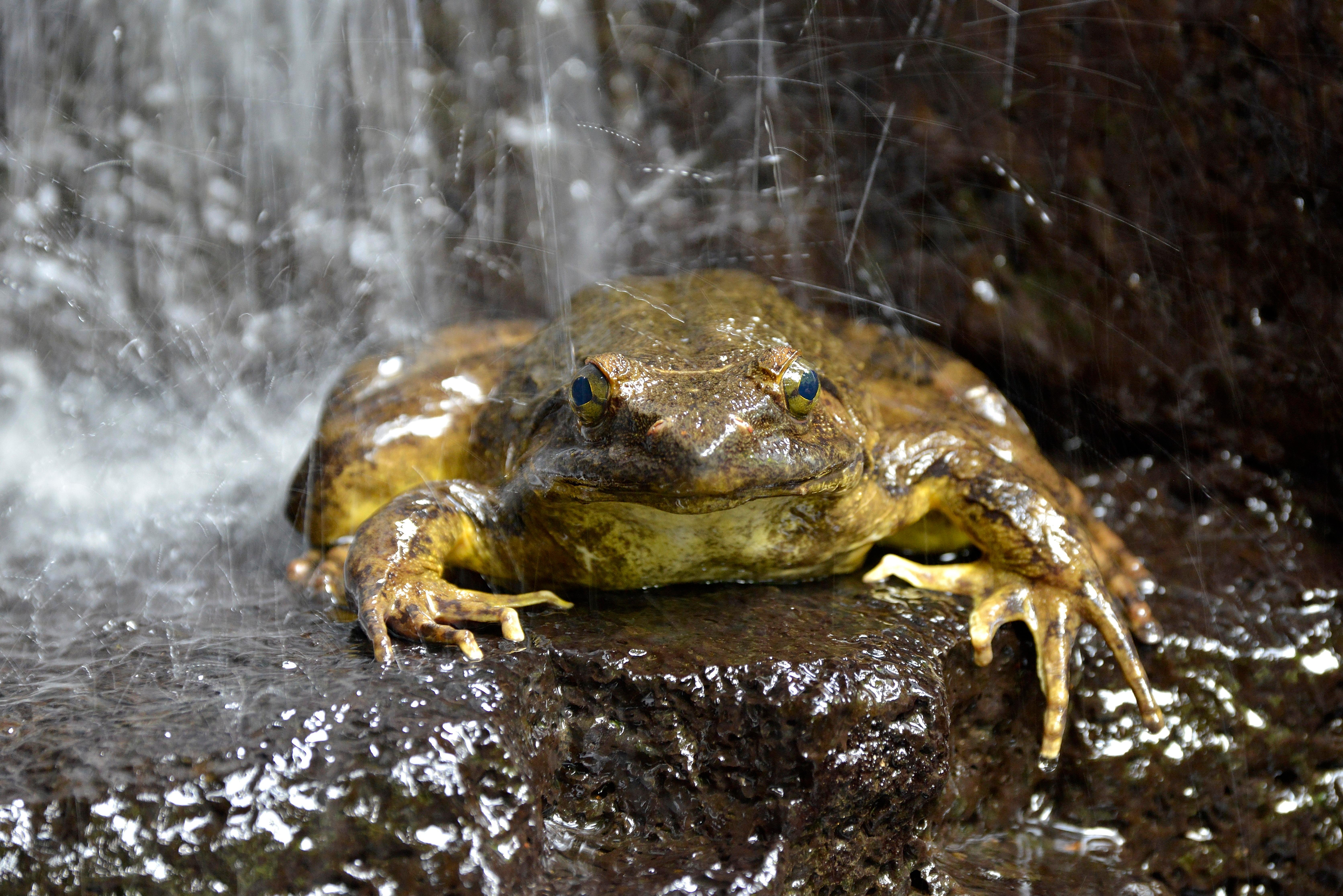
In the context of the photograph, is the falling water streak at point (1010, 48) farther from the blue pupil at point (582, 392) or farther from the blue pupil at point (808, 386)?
the blue pupil at point (582, 392)

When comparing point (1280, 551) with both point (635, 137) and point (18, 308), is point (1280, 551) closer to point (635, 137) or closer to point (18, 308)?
point (635, 137)

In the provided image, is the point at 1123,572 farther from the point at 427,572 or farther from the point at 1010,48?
the point at 427,572

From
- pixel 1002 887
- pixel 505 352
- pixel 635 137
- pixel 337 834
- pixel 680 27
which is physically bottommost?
pixel 1002 887

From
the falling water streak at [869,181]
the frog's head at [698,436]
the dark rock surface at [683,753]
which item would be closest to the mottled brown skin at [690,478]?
the frog's head at [698,436]

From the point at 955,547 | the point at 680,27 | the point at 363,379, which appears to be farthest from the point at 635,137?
the point at 955,547

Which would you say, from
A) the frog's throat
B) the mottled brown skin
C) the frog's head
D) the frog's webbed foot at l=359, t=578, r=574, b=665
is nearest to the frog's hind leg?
the mottled brown skin

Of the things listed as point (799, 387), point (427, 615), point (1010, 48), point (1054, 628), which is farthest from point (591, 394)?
point (1010, 48)

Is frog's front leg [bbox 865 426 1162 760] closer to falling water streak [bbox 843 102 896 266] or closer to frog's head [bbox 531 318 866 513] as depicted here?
frog's head [bbox 531 318 866 513]
